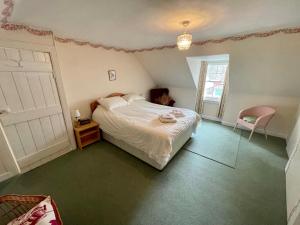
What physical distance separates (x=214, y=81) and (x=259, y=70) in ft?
4.61

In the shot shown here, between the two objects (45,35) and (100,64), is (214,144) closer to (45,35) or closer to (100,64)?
(100,64)

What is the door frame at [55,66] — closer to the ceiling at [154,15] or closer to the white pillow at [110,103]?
the ceiling at [154,15]

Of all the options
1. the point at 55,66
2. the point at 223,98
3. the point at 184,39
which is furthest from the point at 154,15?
the point at 223,98

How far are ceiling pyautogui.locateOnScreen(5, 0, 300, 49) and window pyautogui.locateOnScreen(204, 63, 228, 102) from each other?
1831mm

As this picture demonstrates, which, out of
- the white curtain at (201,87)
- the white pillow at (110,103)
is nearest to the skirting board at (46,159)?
the white pillow at (110,103)

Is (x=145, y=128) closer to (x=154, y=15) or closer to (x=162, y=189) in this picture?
(x=162, y=189)

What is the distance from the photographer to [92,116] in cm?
312

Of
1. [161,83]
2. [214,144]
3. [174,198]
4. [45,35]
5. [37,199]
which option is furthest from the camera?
[161,83]

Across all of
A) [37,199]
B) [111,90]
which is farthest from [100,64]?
[37,199]

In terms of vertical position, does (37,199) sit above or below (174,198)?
above

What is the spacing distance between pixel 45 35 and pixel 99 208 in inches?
104

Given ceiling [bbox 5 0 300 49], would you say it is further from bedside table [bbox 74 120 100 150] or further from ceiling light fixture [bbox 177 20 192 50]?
bedside table [bbox 74 120 100 150]

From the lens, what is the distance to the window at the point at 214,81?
401cm

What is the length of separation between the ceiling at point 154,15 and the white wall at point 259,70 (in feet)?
1.44
